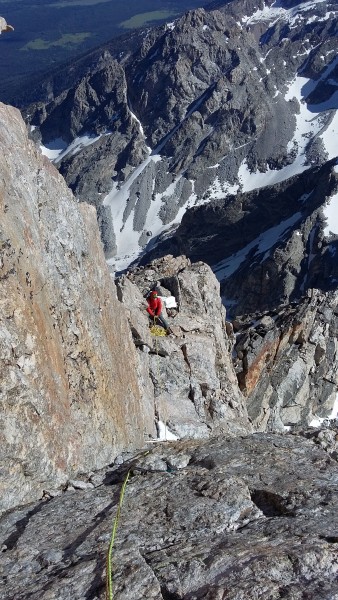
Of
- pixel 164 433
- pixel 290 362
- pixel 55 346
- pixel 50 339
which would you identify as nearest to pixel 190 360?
pixel 164 433

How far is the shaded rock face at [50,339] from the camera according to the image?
42.2 feet

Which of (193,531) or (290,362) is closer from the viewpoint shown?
(193,531)

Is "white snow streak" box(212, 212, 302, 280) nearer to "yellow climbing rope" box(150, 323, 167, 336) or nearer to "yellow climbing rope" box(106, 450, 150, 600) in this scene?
"yellow climbing rope" box(150, 323, 167, 336)

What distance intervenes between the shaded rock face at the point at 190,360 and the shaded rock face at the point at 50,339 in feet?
18.9

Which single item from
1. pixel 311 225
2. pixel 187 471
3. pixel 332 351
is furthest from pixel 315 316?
pixel 311 225

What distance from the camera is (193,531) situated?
11.3 meters

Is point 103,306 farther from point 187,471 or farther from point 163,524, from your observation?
point 163,524

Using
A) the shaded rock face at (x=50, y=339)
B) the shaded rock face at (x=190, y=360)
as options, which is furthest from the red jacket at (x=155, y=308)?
the shaded rock face at (x=50, y=339)

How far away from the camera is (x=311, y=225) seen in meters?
144

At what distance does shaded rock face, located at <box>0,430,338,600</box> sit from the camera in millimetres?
9367

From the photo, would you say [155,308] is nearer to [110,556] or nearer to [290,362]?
[110,556]

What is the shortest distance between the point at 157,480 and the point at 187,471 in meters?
0.75

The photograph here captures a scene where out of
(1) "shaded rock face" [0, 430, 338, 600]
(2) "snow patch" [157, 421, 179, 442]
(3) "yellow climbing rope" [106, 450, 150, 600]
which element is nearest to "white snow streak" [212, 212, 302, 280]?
(2) "snow patch" [157, 421, 179, 442]

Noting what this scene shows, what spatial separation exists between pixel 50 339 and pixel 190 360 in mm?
14629
